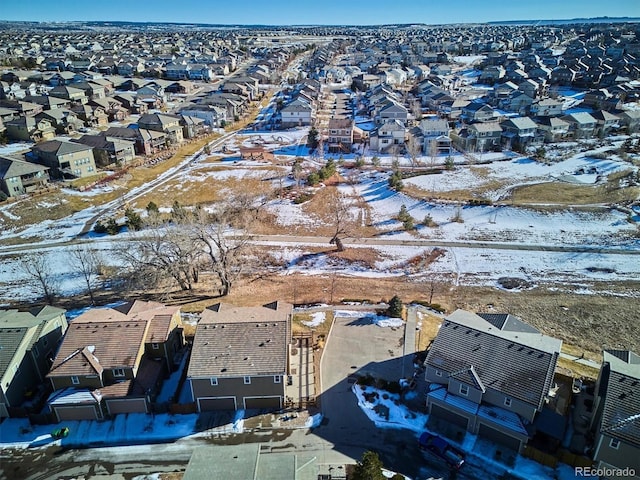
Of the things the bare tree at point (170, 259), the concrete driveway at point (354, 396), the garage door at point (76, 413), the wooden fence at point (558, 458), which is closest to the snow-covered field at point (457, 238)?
the bare tree at point (170, 259)

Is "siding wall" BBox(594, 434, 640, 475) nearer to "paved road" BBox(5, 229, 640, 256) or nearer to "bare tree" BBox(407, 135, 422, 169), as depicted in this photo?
"paved road" BBox(5, 229, 640, 256)

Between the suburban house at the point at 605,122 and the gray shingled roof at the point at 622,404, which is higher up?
the suburban house at the point at 605,122

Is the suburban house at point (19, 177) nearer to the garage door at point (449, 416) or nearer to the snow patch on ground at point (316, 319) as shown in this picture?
the snow patch on ground at point (316, 319)

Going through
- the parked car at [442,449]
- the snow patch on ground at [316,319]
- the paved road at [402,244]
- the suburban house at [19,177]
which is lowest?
the parked car at [442,449]

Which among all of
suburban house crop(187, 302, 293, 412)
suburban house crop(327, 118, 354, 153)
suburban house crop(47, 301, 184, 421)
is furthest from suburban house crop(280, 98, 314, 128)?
suburban house crop(187, 302, 293, 412)

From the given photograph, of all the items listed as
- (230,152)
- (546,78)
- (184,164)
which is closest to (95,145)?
(184,164)

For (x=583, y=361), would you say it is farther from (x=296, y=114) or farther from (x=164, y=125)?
(x=164, y=125)

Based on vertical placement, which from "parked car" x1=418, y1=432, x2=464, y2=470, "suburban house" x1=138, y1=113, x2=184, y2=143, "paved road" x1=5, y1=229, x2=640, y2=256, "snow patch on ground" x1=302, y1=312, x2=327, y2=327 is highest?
"suburban house" x1=138, y1=113, x2=184, y2=143

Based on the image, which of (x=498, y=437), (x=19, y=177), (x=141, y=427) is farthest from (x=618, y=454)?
(x=19, y=177)
